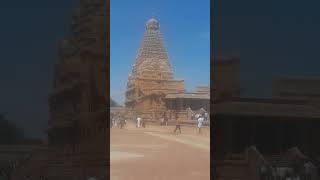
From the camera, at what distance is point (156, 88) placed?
20.7 ft

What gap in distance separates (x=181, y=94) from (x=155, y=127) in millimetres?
471

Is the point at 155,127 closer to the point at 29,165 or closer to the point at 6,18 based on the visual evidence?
the point at 29,165

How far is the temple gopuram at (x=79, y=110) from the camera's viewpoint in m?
5.39

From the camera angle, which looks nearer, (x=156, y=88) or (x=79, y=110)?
(x=79, y=110)

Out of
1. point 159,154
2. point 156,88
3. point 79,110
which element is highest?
point 156,88

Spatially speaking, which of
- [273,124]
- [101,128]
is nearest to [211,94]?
[273,124]

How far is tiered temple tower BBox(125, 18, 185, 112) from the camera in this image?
6070 millimetres

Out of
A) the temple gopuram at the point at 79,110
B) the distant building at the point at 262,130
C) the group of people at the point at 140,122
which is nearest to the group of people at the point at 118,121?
the group of people at the point at 140,122

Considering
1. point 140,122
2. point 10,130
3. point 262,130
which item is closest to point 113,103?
point 140,122

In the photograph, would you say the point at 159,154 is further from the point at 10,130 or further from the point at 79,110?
the point at 10,130

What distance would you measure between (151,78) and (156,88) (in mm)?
127

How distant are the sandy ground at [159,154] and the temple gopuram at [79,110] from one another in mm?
358

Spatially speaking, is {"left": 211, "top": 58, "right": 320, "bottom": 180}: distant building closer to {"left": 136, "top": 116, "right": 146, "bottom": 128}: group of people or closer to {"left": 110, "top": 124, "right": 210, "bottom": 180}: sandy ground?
{"left": 110, "top": 124, "right": 210, "bottom": 180}: sandy ground

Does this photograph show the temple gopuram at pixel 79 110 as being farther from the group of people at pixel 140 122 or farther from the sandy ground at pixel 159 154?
the group of people at pixel 140 122
